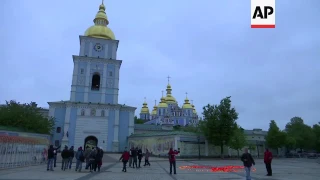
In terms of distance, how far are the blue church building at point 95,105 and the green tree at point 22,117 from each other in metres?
8.05

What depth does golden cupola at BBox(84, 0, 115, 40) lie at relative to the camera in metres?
49.6

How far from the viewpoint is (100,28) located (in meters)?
50.2

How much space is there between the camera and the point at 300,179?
13703 millimetres

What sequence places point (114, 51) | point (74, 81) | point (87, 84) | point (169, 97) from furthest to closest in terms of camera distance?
point (169, 97) → point (114, 51) → point (87, 84) → point (74, 81)

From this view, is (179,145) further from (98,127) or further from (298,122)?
(298,122)

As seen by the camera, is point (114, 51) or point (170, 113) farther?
point (170, 113)

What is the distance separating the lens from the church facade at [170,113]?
94.3 metres

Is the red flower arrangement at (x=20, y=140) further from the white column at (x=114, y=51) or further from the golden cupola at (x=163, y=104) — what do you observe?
the golden cupola at (x=163, y=104)

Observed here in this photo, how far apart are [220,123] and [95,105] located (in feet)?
69.5

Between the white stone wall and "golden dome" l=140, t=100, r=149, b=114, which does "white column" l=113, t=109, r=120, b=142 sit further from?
"golden dome" l=140, t=100, r=149, b=114

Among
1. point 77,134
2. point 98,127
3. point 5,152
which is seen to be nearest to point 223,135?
point 98,127

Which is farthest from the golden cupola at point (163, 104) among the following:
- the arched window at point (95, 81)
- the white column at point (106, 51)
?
the white column at point (106, 51)

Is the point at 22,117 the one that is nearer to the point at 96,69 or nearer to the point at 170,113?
the point at 96,69

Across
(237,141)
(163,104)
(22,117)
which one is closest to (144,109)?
(163,104)
